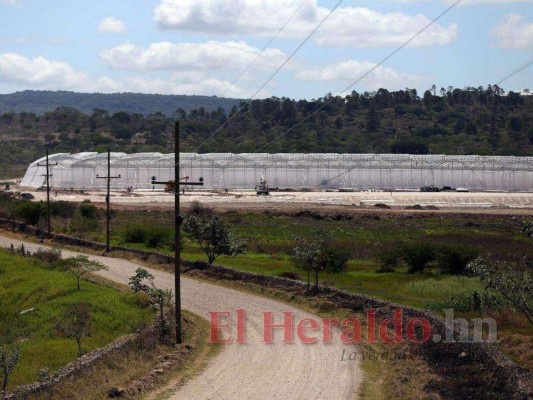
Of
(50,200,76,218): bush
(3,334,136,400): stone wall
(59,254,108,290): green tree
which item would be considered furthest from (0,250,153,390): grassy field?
(50,200,76,218): bush

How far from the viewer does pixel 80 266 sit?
1572 inches

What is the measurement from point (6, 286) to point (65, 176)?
7395cm

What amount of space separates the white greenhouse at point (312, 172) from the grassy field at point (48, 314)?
66.5 meters

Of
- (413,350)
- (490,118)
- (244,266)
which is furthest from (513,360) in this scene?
(490,118)

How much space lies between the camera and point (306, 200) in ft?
323

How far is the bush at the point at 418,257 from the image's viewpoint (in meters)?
44.5

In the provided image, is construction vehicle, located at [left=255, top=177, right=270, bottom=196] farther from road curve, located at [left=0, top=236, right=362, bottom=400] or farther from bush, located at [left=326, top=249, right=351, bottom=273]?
road curve, located at [left=0, top=236, right=362, bottom=400]

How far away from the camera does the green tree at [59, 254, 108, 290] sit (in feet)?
129

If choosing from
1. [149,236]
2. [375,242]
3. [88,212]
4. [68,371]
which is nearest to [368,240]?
[375,242]

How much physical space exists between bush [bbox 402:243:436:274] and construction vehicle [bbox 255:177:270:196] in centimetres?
5967

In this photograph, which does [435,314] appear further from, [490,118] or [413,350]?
[490,118]

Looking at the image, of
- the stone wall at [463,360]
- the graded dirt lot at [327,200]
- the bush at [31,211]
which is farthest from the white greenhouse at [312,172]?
the stone wall at [463,360]

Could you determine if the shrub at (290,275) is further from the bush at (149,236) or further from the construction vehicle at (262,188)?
the construction vehicle at (262,188)

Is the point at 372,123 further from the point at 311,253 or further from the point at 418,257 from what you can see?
the point at 311,253
